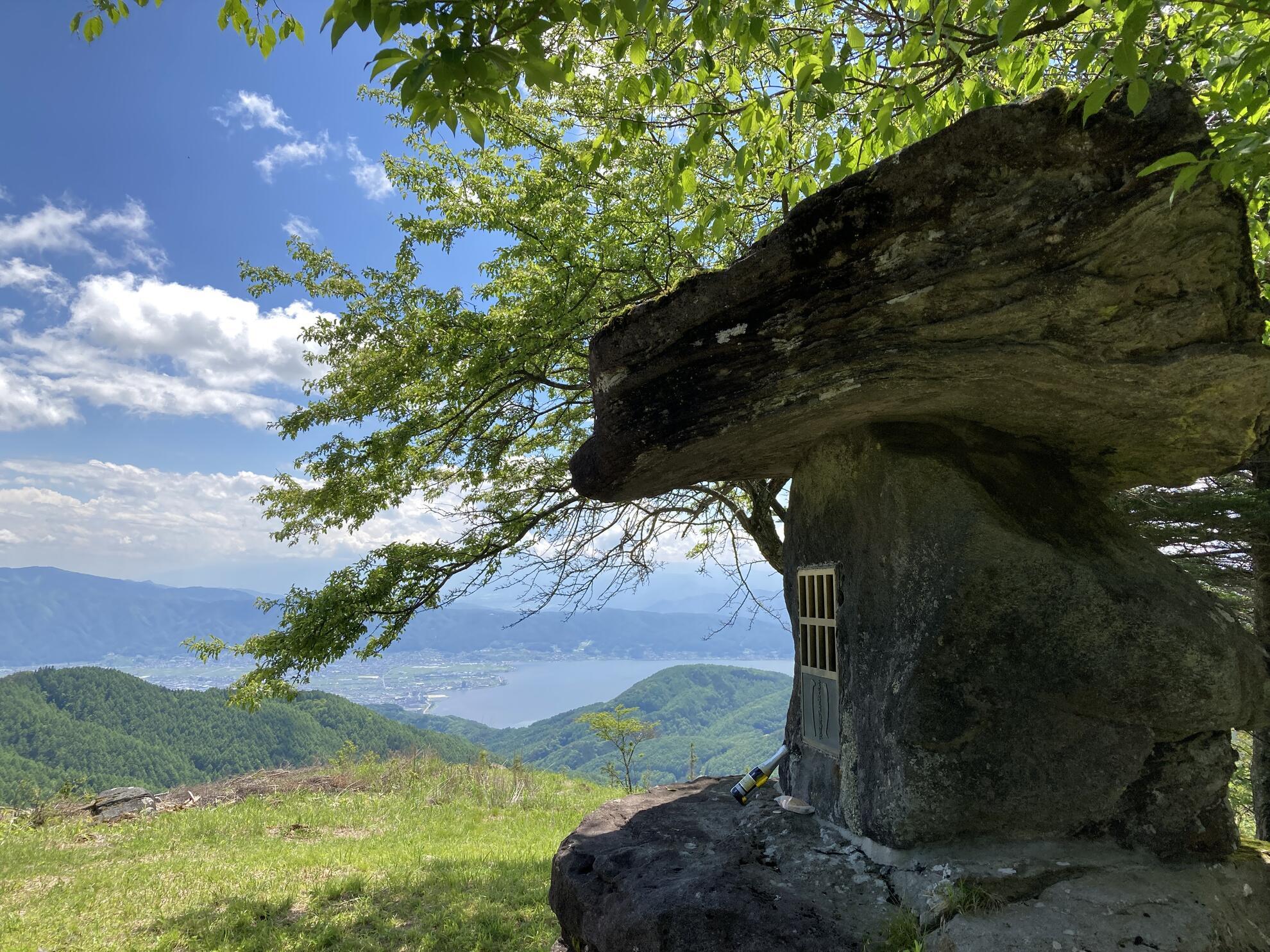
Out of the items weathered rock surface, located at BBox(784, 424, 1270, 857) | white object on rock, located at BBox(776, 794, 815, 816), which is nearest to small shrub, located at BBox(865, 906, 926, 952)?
weathered rock surface, located at BBox(784, 424, 1270, 857)

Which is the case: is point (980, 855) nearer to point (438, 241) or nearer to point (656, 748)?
point (438, 241)

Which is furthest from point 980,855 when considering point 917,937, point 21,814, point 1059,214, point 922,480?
point 21,814

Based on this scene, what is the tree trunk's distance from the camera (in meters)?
8.10

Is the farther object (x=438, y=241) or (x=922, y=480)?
(x=438, y=241)

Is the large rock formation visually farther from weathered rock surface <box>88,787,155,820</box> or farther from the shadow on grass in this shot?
weathered rock surface <box>88,787,155,820</box>

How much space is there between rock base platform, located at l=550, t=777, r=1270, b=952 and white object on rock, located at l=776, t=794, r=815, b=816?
24cm

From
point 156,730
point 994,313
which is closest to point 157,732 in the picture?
point 156,730

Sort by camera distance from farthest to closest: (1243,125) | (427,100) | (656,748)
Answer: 1. (656,748)
2. (1243,125)
3. (427,100)

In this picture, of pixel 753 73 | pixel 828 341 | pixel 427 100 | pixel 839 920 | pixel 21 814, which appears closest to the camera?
pixel 427 100

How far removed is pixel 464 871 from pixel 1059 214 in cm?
985

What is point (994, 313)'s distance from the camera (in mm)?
4129

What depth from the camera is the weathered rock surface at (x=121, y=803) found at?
44.3 ft

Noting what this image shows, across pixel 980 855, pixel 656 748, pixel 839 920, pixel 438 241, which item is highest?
pixel 438 241

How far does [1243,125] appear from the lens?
12.2 feet
